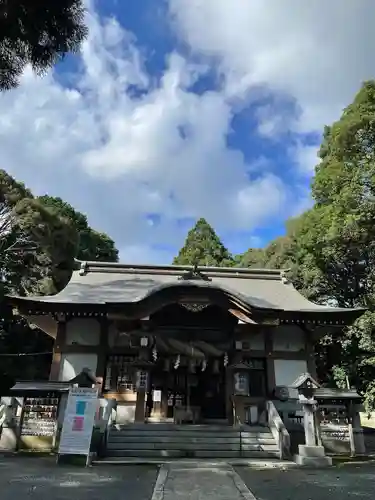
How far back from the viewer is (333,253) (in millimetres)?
16844

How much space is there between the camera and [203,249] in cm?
4062

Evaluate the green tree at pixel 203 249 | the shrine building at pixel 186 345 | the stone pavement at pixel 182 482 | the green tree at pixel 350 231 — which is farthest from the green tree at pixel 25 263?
the green tree at pixel 203 249

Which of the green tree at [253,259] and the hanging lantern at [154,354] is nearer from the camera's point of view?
the hanging lantern at [154,354]

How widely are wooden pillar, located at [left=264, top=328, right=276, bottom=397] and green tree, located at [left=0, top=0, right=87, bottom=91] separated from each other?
1029 centimetres

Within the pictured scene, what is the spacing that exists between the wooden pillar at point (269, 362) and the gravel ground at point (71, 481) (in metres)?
5.75

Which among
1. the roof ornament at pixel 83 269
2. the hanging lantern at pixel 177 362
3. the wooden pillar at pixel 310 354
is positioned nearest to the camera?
the hanging lantern at pixel 177 362

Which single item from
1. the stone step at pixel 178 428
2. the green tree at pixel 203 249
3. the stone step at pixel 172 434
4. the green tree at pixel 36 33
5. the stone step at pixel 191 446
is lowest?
the stone step at pixel 191 446

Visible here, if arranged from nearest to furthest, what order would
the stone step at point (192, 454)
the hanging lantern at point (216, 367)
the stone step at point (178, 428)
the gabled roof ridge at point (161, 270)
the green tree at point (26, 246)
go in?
the stone step at point (192, 454)
the stone step at point (178, 428)
the hanging lantern at point (216, 367)
the gabled roof ridge at point (161, 270)
the green tree at point (26, 246)

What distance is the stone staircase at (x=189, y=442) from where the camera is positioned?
9.85 m

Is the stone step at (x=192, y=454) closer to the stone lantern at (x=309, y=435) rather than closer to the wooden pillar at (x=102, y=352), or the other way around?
the stone lantern at (x=309, y=435)

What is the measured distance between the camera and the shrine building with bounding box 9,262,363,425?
12.4 metres

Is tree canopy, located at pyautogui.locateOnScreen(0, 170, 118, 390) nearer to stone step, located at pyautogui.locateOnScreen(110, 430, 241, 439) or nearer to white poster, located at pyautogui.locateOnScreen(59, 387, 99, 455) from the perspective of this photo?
stone step, located at pyautogui.locateOnScreen(110, 430, 241, 439)

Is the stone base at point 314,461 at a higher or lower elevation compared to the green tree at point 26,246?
lower

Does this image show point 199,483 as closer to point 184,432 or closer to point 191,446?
point 191,446
